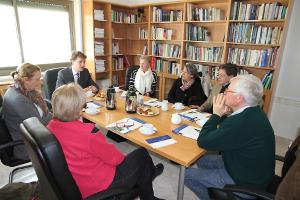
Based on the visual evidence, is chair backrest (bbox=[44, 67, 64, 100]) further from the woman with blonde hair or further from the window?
the woman with blonde hair

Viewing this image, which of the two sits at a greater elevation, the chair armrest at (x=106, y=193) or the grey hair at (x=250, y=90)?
the grey hair at (x=250, y=90)

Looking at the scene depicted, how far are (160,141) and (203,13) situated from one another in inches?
115

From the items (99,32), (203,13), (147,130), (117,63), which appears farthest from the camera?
(117,63)

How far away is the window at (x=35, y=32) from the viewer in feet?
11.3

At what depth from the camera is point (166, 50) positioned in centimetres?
432

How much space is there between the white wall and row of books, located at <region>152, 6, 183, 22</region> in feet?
6.01

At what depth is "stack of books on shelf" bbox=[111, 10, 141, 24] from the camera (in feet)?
14.4

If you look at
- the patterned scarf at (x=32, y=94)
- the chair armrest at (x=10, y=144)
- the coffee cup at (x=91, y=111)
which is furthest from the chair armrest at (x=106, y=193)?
the patterned scarf at (x=32, y=94)

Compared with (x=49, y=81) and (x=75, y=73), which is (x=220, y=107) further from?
(x=49, y=81)

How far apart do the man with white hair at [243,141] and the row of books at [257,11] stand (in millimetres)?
2196

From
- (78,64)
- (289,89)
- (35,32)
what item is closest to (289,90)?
(289,89)

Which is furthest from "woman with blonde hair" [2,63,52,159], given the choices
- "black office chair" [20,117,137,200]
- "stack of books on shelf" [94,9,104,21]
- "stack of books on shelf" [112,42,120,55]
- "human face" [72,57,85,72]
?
"stack of books on shelf" [112,42,120,55]

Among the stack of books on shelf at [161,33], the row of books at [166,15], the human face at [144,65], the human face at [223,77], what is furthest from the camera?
the stack of books on shelf at [161,33]

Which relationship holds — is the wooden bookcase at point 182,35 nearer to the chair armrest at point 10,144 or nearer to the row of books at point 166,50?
the row of books at point 166,50
